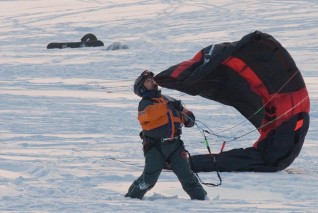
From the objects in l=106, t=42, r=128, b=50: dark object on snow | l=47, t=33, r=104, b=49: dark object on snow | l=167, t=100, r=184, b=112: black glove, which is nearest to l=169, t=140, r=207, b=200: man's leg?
l=167, t=100, r=184, b=112: black glove

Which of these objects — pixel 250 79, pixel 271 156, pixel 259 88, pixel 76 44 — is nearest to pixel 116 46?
pixel 76 44

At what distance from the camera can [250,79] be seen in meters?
10.7

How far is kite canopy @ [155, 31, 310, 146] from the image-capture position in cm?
977

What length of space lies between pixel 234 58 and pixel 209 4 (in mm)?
30251

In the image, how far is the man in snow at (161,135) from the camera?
7.50 metres

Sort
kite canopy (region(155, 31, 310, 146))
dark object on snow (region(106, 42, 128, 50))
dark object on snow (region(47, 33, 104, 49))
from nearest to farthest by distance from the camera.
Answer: kite canopy (region(155, 31, 310, 146)) → dark object on snow (region(106, 42, 128, 50)) → dark object on snow (region(47, 33, 104, 49))

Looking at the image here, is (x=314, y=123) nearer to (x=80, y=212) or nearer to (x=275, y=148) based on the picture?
(x=275, y=148)

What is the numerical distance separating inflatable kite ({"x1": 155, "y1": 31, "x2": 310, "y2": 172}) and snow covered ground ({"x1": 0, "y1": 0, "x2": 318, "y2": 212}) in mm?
343

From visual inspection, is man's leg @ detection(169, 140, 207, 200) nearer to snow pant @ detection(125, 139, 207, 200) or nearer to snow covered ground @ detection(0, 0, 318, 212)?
snow pant @ detection(125, 139, 207, 200)

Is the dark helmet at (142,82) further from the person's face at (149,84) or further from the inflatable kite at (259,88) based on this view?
the inflatable kite at (259,88)

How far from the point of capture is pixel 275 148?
9961 millimetres

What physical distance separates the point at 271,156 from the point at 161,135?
2802 millimetres

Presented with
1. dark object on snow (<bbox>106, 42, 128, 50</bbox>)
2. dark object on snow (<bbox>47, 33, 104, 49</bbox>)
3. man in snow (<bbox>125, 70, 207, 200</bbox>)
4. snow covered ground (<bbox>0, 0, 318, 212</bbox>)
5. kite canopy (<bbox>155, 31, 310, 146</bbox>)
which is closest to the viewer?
man in snow (<bbox>125, 70, 207, 200</bbox>)

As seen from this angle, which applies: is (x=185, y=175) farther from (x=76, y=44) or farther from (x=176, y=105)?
(x=76, y=44)
